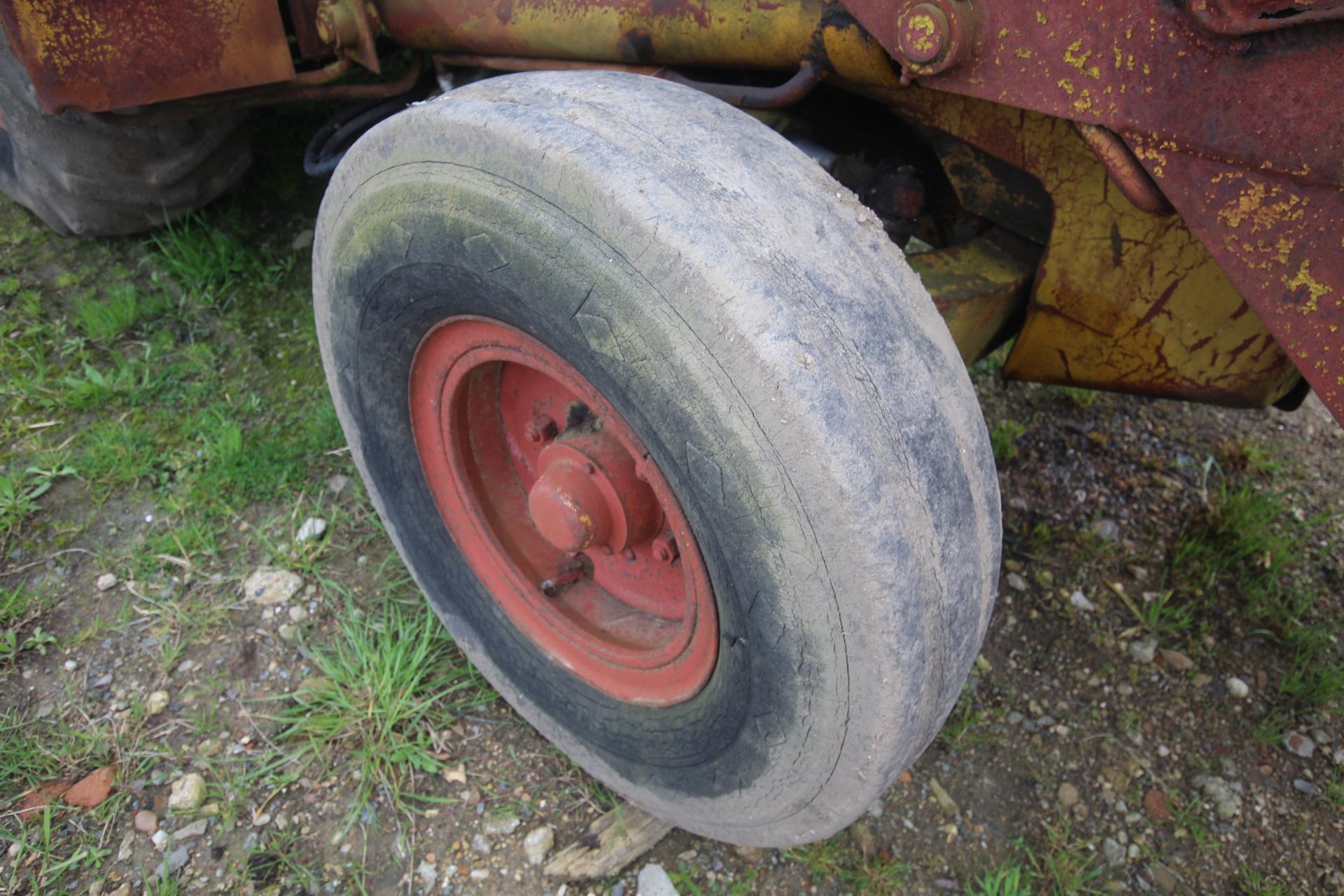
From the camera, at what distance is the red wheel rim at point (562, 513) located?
4.49 ft

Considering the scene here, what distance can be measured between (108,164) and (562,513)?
1646 millimetres

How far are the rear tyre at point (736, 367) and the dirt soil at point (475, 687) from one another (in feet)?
1.81

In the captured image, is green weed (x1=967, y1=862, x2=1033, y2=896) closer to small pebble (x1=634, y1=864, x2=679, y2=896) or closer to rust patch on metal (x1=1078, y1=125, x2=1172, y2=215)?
small pebble (x1=634, y1=864, x2=679, y2=896)

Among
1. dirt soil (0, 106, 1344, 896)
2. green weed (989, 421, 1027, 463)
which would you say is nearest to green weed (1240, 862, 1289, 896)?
dirt soil (0, 106, 1344, 896)

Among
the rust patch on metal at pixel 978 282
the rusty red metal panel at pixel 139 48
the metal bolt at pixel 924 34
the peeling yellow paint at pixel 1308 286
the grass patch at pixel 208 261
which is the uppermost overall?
the metal bolt at pixel 924 34

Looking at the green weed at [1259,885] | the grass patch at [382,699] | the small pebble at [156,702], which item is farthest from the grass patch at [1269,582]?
the small pebble at [156,702]

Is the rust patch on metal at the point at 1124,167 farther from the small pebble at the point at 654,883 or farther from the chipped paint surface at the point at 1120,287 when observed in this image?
the small pebble at the point at 654,883

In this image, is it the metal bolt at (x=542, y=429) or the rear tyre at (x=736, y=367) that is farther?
the metal bolt at (x=542, y=429)

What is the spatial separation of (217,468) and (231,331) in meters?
0.50

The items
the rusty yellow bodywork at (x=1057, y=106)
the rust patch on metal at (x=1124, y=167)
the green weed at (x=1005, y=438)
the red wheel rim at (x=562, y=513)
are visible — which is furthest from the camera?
the green weed at (x=1005, y=438)

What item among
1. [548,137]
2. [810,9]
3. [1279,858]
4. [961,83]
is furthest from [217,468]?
[1279,858]

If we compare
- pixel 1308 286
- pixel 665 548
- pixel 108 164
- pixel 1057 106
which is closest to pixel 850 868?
pixel 665 548

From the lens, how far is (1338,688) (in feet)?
6.43

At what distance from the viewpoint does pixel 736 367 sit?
101 cm
